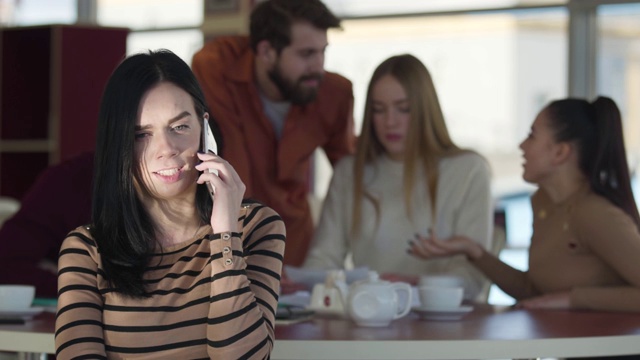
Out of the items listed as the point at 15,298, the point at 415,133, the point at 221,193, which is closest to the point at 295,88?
the point at 415,133

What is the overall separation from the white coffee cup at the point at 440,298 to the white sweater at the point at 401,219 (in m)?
0.83

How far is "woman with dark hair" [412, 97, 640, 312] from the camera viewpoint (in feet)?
8.62

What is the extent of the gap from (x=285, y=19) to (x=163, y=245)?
6.45 feet

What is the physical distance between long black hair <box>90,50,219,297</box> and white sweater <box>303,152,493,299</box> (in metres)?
1.51

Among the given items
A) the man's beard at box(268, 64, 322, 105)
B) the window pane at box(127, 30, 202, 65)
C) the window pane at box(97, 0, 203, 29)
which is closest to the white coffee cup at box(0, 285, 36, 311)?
the man's beard at box(268, 64, 322, 105)

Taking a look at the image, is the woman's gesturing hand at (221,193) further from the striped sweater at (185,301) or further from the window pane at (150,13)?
the window pane at (150,13)

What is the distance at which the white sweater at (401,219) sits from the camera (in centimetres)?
337

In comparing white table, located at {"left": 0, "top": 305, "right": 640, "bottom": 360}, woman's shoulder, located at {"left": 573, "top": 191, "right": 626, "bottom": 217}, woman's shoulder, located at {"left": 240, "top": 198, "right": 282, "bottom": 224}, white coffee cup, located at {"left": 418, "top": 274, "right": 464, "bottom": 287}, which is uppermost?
woman's shoulder, located at {"left": 573, "top": 191, "right": 626, "bottom": 217}

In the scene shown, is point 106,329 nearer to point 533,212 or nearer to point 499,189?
A: point 533,212

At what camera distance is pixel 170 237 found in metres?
1.95

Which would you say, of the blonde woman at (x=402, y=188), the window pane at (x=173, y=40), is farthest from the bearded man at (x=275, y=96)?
the window pane at (x=173, y=40)

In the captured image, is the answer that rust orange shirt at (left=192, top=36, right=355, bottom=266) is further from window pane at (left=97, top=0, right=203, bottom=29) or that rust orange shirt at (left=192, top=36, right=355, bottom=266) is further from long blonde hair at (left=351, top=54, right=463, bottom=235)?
window pane at (left=97, top=0, right=203, bottom=29)

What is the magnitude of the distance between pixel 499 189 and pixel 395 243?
2926mm

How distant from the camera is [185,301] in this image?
6.07 ft
